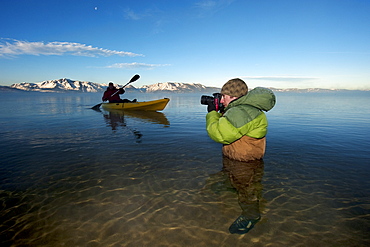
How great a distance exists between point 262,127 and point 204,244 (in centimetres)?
340

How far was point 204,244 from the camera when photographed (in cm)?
338

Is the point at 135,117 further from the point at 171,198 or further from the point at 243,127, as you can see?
the point at 243,127

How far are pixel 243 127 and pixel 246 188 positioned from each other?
172cm

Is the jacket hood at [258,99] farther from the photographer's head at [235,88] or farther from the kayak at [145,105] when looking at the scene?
the kayak at [145,105]

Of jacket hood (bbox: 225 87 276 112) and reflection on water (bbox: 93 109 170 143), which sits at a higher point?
jacket hood (bbox: 225 87 276 112)

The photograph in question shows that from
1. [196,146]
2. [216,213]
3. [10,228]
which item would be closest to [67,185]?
[10,228]

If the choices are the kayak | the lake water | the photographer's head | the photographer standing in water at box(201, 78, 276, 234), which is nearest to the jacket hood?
the photographer standing in water at box(201, 78, 276, 234)

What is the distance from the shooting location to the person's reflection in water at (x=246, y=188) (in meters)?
3.84

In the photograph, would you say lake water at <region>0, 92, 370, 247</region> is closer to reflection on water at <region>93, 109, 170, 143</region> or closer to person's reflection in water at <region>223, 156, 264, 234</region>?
person's reflection in water at <region>223, 156, 264, 234</region>

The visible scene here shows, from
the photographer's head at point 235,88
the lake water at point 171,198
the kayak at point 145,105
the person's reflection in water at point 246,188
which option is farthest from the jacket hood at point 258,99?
the kayak at point 145,105

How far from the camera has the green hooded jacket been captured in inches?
190

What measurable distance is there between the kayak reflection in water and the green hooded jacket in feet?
4.49

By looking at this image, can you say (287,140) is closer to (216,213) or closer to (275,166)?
(275,166)

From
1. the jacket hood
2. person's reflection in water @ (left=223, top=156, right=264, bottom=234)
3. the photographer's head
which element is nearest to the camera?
person's reflection in water @ (left=223, top=156, right=264, bottom=234)
